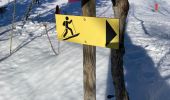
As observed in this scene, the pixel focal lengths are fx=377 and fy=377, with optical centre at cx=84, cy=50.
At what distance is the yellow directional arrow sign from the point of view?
428cm

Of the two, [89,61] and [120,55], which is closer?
[89,61]

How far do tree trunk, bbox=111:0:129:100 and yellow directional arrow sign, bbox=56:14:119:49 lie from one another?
817mm

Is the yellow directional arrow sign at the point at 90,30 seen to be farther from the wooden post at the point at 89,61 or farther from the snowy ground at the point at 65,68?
the snowy ground at the point at 65,68

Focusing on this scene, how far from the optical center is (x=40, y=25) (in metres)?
13.2

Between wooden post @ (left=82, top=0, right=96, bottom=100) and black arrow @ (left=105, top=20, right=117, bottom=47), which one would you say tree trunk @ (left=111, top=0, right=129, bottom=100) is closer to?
wooden post @ (left=82, top=0, right=96, bottom=100)

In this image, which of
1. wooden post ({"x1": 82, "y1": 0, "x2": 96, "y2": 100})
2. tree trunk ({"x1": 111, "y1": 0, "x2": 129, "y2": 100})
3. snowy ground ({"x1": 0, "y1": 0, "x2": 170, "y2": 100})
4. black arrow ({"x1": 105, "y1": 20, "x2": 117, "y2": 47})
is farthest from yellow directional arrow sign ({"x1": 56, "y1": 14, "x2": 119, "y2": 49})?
snowy ground ({"x1": 0, "y1": 0, "x2": 170, "y2": 100})

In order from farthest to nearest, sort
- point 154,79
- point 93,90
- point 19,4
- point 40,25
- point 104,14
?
point 19,4, point 104,14, point 40,25, point 154,79, point 93,90

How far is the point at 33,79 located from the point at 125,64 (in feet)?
7.14

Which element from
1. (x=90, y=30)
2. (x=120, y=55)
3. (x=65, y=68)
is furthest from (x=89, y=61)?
(x=65, y=68)

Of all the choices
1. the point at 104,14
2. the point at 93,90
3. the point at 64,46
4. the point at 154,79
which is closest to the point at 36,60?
the point at 64,46

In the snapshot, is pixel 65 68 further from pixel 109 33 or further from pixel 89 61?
pixel 109 33

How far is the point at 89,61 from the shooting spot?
4.88 metres

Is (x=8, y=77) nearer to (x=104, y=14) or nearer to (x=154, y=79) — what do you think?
(x=154, y=79)

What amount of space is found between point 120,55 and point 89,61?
70 centimetres
